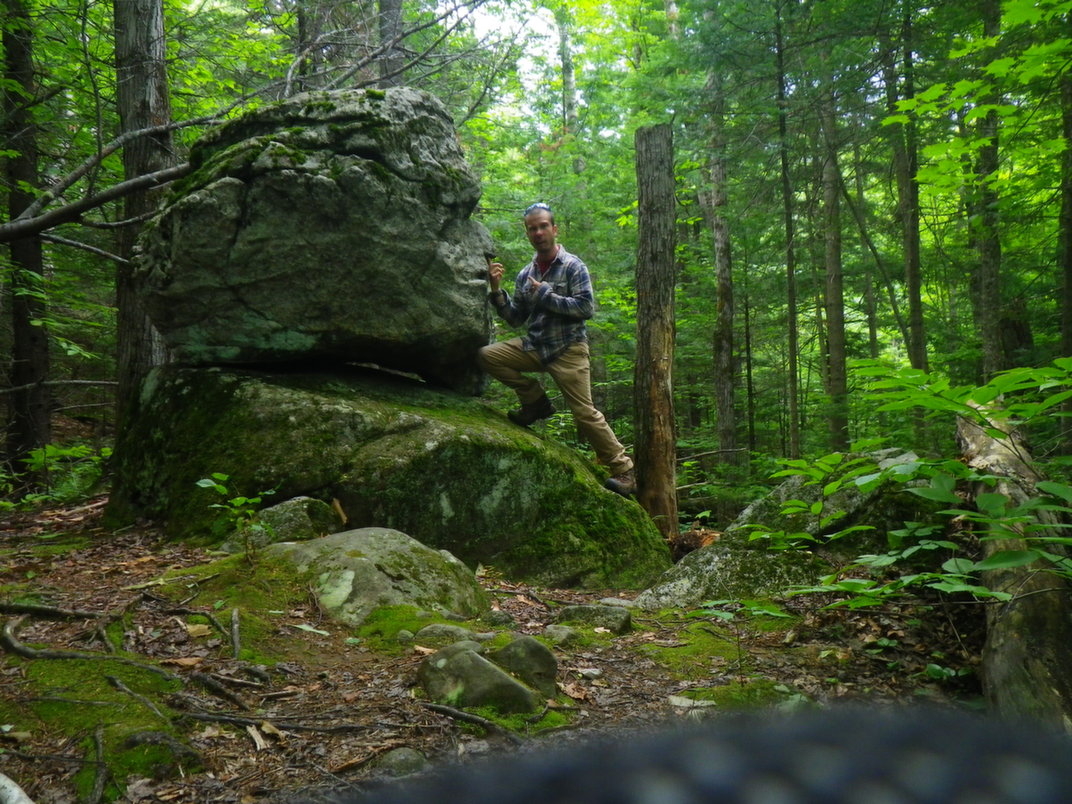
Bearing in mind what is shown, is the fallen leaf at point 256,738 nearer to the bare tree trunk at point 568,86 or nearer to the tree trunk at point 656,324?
the tree trunk at point 656,324

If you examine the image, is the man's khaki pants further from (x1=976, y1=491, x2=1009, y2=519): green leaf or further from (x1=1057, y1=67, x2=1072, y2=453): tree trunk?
(x1=976, y1=491, x2=1009, y2=519): green leaf

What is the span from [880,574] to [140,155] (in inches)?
286

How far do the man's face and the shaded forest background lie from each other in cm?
207

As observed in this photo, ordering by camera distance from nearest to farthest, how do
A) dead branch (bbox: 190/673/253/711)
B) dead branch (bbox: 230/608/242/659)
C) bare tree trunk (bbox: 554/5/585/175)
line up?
dead branch (bbox: 190/673/253/711) < dead branch (bbox: 230/608/242/659) < bare tree trunk (bbox: 554/5/585/175)

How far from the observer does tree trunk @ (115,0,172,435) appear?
6527 millimetres

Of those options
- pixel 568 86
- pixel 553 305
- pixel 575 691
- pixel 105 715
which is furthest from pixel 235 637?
pixel 568 86

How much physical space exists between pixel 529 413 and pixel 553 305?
1.19 metres

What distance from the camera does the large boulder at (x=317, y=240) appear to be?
5555 millimetres

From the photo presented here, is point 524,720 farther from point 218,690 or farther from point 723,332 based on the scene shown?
point 723,332

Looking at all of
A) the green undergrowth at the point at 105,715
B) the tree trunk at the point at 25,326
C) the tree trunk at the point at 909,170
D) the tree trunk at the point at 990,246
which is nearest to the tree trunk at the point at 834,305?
the tree trunk at the point at 909,170

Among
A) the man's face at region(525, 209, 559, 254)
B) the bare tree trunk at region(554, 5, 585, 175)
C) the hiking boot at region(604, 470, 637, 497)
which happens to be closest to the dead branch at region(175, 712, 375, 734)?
the hiking boot at region(604, 470, 637, 497)

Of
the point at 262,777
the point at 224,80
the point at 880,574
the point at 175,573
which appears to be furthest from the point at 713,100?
the point at 262,777

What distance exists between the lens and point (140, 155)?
671 cm

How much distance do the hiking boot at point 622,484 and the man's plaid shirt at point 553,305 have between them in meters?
1.38
